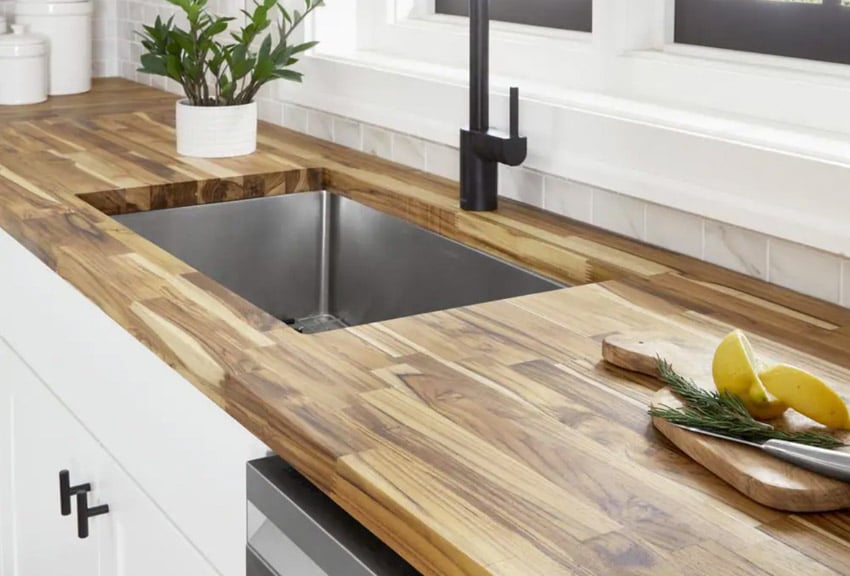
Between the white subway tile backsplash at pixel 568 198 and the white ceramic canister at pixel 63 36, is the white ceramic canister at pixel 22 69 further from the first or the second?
the white subway tile backsplash at pixel 568 198

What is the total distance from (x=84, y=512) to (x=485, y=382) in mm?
666

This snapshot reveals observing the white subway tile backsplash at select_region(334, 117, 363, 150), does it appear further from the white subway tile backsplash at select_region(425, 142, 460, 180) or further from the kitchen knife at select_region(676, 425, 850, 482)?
the kitchen knife at select_region(676, 425, 850, 482)

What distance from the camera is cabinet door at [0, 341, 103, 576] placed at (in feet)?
5.56

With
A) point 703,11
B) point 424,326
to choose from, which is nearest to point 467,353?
point 424,326

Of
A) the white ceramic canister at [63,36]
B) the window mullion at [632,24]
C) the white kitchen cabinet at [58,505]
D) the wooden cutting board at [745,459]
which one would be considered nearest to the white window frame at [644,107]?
the window mullion at [632,24]

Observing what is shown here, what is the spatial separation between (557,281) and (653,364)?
45cm

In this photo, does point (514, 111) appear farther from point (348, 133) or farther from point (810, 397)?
point (810, 397)

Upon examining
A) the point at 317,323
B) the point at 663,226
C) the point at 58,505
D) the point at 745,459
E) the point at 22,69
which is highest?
the point at 22,69

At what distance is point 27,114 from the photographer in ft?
8.95

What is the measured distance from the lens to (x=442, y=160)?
6.68 ft

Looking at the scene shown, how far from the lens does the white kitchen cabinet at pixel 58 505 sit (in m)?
1.42

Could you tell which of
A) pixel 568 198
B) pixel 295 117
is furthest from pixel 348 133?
pixel 568 198

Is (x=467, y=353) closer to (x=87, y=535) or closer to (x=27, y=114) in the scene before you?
(x=87, y=535)

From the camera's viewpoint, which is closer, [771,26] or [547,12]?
[771,26]
